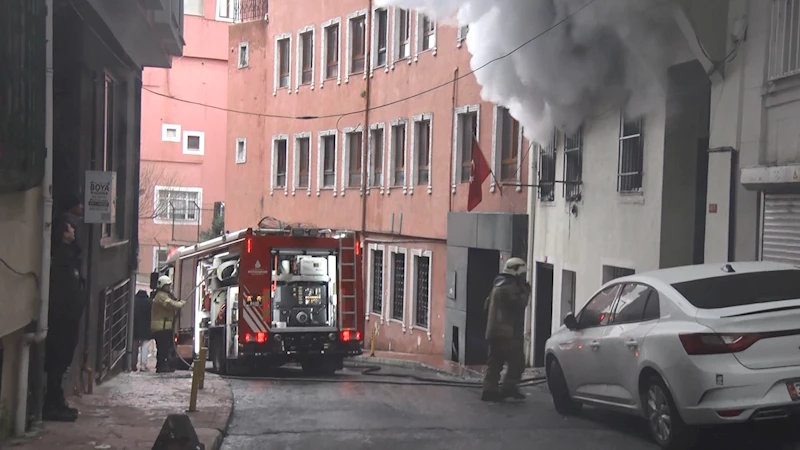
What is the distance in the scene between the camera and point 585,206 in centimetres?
1720

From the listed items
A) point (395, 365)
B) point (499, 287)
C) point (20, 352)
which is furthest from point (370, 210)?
point (20, 352)

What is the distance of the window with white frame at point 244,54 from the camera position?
36.6 meters

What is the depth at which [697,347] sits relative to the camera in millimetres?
7629

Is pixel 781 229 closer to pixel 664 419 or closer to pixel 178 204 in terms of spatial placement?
pixel 664 419

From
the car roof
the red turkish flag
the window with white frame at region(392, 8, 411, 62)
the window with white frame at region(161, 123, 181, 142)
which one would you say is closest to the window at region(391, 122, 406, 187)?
the window with white frame at region(392, 8, 411, 62)

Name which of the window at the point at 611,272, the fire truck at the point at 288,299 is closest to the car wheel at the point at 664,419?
the window at the point at 611,272

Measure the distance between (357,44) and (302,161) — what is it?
5.55 m

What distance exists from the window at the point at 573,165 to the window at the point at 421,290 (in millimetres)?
8190

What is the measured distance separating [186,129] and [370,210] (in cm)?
2268

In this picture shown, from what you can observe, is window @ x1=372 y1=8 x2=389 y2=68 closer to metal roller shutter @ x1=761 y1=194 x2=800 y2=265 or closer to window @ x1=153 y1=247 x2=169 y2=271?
metal roller shutter @ x1=761 y1=194 x2=800 y2=265

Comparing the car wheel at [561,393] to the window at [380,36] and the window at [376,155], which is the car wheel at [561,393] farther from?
the window at [380,36]

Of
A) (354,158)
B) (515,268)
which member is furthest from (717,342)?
(354,158)

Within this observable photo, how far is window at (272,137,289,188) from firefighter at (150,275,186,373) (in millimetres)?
17592

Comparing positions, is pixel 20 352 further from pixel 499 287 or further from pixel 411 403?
pixel 499 287
